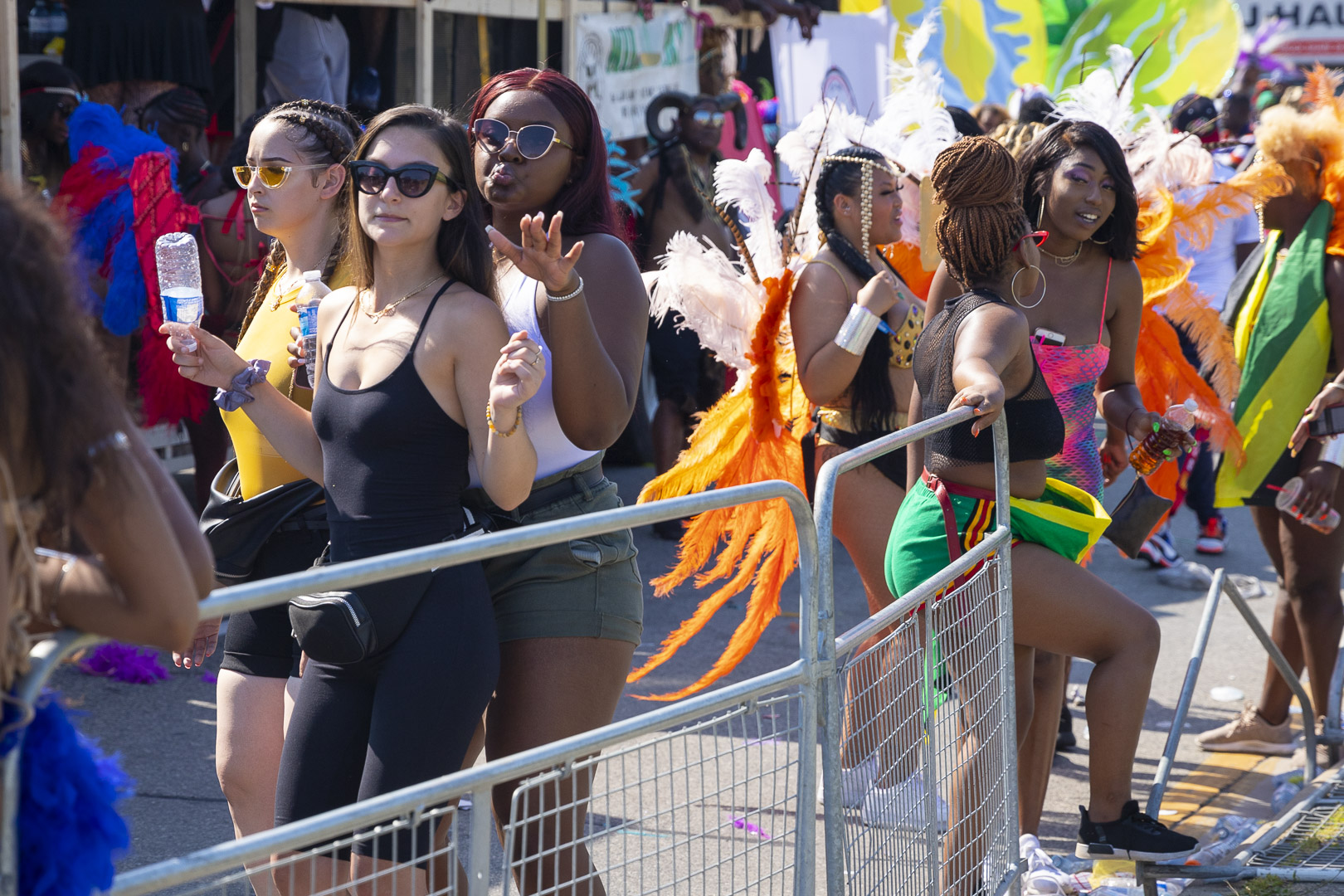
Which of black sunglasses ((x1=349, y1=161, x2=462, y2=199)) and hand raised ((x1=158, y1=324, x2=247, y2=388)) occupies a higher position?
black sunglasses ((x1=349, y1=161, x2=462, y2=199))

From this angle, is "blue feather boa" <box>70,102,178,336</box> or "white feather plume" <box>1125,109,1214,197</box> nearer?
"white feather plume" <box>1125,109,1214,197</box>

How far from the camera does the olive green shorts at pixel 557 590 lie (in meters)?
2.47

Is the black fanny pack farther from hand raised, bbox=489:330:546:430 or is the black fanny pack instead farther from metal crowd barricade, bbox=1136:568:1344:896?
metal crowd barricade, bbox=1136:568:1344:896

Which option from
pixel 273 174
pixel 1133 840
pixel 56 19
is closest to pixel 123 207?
pixel 56 19

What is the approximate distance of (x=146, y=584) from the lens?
55.3 inches

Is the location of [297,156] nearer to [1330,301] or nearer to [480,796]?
[480,796]

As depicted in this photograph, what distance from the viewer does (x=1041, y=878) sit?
10.8ft

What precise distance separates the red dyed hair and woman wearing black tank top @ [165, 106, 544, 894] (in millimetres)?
211

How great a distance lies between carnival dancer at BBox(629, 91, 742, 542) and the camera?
7.33m

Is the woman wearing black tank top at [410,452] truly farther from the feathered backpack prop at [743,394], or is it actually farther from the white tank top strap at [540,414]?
the feathered backpack prop at [743,394]

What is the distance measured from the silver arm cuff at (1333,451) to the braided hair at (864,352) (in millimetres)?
1417

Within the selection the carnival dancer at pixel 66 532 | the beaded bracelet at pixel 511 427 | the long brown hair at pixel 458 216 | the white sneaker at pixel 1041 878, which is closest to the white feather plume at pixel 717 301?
the white sneaker at pixel 1041 878

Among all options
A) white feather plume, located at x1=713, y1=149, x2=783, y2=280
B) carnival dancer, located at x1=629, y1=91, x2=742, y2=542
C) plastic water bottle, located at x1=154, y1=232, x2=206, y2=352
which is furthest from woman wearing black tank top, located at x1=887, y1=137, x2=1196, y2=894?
carnival dancer, located at x1=629, y1=91, x2=742, y2=542

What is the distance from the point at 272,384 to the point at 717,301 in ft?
5.93
